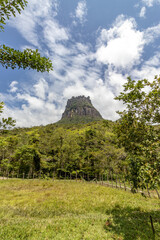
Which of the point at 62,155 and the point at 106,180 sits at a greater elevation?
the point at 62,155

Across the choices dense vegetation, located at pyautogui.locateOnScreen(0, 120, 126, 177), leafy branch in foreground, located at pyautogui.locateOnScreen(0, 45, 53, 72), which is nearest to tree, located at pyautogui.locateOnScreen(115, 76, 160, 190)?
leafy branch in foreground, located at pyautogui.locateOnScreen(0, 45, 53, 72)

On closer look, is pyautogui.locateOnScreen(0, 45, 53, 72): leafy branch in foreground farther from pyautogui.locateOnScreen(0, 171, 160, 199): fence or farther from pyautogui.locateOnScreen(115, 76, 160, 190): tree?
pyautogui.locateOnScreen(0, 171, 160, 199): fence

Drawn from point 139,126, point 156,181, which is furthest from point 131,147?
point 156,181

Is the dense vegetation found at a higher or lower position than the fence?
higher

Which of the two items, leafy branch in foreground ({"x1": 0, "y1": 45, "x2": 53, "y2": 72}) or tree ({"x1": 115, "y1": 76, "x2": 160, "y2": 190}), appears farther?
tree ({"x1": 115, "y1": 76, "x2": 160, "y2": 190})

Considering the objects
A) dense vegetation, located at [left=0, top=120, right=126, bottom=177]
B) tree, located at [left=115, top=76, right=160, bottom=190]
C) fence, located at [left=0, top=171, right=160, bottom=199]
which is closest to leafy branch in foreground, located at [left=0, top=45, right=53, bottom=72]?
tree, located at [left=115, top=76, right=160, bottom=190]

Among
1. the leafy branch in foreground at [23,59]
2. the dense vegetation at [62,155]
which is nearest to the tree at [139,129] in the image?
the leafy branch in foreground at [23,59]

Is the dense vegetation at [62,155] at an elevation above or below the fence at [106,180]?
above

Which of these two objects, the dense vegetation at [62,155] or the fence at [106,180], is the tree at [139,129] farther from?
the dense vegetation at [62,155]

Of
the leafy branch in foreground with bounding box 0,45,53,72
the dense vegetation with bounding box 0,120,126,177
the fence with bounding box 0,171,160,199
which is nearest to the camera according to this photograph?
the leafy branch in foreground with bounding box 0,45,53,72

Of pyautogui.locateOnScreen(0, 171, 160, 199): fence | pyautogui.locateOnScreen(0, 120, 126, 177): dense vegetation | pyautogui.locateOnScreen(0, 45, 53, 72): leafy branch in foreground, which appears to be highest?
pyautogui.locateOnScreen(0, 45, 53, 72): leafy branch in foreground

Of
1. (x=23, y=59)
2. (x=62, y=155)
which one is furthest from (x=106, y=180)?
(x=23, y=59)

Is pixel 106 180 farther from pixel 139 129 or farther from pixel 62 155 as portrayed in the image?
pixel 139 129

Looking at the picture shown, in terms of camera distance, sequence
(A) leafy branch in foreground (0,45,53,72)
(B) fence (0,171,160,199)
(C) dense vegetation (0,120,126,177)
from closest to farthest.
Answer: (A) leafy branch in foreground (0,45,53,72) → (B) fence (0,171,160,199) → (C) dense vegetation (0,120,126,177)
